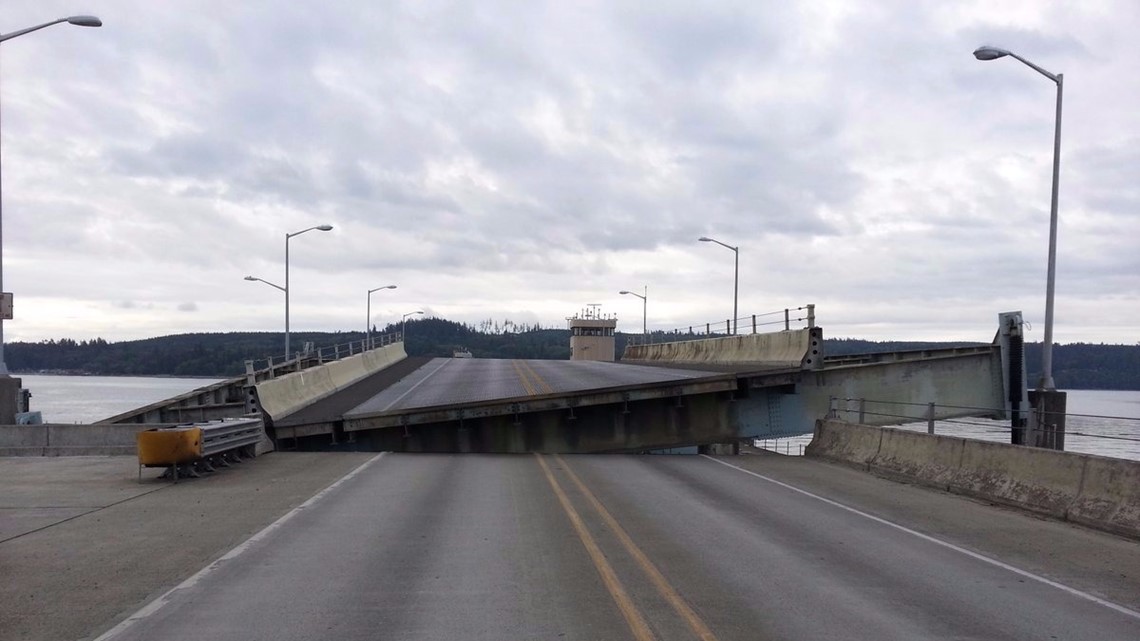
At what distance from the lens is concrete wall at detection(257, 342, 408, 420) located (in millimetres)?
24531

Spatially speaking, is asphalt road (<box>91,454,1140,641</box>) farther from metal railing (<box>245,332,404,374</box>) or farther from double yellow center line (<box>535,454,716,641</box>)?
metal railing (<box>245,332,404,374</box>)

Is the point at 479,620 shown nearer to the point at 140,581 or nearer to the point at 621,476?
the point at 140,581

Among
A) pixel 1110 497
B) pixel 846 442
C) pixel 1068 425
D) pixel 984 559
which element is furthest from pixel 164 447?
pixel 1068 425

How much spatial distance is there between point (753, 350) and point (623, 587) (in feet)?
89.7

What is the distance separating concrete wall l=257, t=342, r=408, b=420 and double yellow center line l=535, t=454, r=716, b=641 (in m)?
11.6

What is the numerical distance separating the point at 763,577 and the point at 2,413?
21.5 m

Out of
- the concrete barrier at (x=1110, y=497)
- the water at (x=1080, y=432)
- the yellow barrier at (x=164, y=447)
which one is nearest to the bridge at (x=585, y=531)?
the concrete barrier at (x=1110, y=497)

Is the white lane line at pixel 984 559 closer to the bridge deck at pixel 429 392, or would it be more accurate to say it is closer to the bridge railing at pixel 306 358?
the bridge deck at pixel 429 392

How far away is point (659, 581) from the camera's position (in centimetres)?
939

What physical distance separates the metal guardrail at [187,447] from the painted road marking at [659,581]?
732 centimetres

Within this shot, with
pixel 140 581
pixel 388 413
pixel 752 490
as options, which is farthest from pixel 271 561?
pixel 388 413

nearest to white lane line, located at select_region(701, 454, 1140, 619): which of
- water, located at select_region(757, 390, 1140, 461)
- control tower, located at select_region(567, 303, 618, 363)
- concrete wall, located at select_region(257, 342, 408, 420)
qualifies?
water, located at select_region(757, 390, 1140, 461)

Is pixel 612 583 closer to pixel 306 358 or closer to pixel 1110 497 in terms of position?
pixel 1110 497

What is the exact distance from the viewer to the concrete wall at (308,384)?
2453 centimetres
